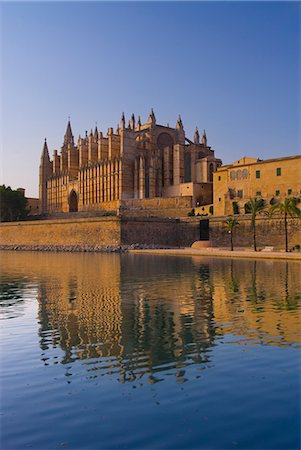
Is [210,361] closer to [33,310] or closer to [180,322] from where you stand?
[180,322]

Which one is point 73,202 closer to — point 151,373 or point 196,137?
point 196,137

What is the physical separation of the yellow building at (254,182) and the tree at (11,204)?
38.3 metres

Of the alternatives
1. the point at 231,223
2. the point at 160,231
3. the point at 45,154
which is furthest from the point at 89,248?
the point at 45,154

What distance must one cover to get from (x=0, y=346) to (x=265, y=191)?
40.3 metres

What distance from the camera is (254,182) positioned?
1838 inches

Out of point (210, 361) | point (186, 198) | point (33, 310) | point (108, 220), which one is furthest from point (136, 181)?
point (210, 361)

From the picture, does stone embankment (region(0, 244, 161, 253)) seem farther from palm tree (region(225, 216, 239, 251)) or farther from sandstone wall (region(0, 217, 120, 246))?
palm tree (region(225, 216, 239, 251))

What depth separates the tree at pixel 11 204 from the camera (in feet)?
245

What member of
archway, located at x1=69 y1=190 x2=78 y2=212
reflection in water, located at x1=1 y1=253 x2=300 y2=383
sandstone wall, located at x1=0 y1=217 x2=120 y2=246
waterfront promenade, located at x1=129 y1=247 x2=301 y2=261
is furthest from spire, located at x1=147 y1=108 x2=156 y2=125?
reflection in water, located at x1=1 y1=253 x2=300 y2=383

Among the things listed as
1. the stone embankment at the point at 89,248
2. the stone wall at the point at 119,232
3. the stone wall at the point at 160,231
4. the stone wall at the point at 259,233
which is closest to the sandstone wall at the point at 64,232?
the stone wall at the point at 119,232

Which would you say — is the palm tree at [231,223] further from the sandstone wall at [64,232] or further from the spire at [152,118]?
the spire at [152,118]

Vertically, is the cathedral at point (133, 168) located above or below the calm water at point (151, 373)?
above

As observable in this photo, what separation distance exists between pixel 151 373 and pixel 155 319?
157 inches

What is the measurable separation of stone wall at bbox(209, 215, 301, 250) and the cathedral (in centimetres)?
1331
